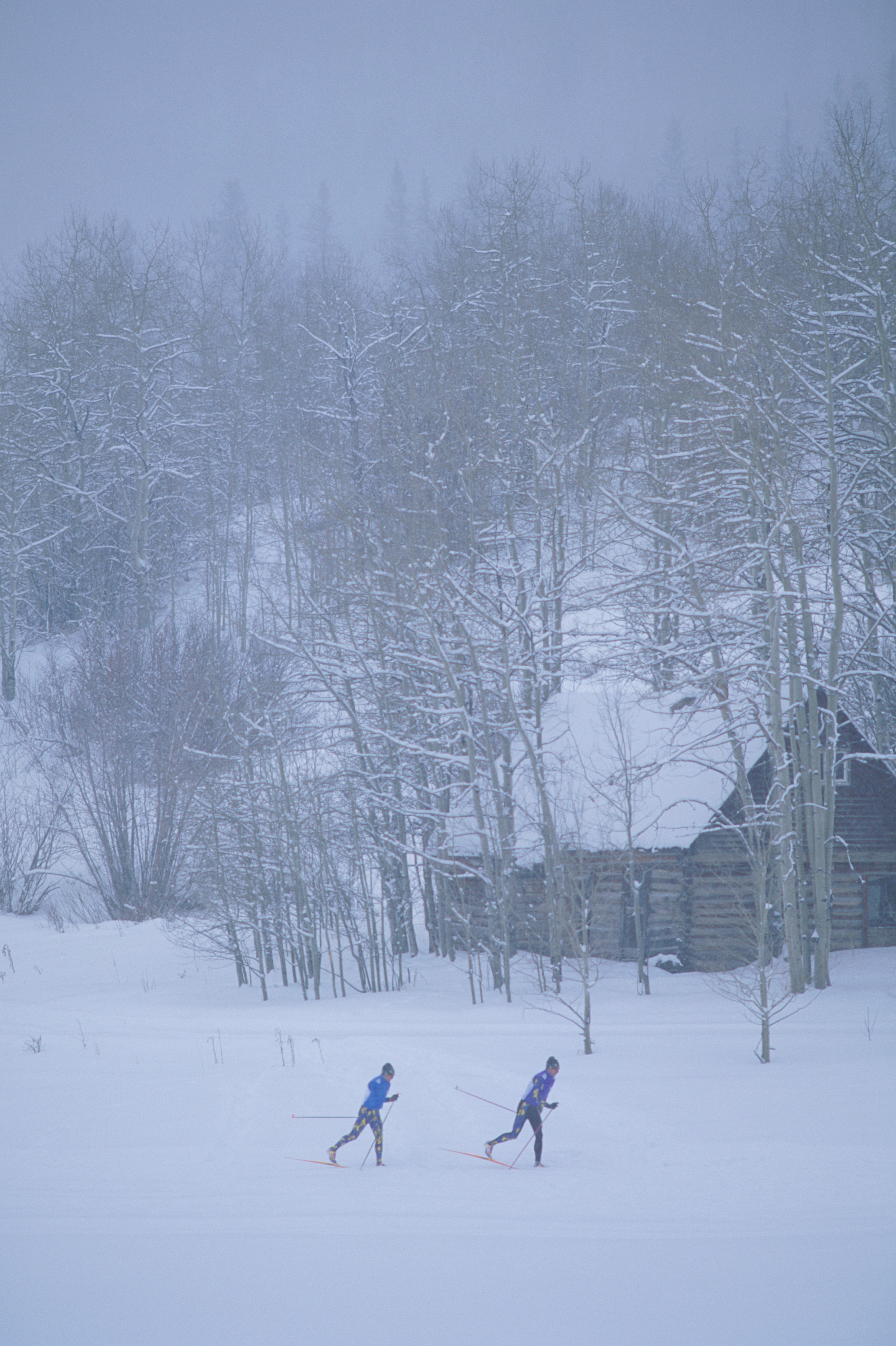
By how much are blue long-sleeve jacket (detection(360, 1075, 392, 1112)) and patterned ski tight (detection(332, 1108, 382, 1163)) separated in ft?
0.10

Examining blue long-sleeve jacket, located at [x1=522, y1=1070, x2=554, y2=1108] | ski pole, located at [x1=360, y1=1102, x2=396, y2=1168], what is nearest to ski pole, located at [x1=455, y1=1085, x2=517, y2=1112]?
ski pole, located at [x1=360, y1=1102, x2=396, y2=1168]

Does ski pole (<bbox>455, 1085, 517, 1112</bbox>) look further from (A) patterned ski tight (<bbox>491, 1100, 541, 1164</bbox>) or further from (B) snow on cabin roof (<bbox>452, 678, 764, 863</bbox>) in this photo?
(B) snow on cabin roof (<bbox>452, 678, 764, 863</bbox>)

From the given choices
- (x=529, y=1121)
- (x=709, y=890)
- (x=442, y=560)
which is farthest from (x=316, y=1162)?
(x=442, y=560)

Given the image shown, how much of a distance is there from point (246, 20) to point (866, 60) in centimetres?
19003

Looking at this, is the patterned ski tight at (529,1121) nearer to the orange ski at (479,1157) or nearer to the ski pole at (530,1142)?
the ski pole at (530,1142)

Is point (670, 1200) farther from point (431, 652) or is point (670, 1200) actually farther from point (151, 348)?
point (151, 348)

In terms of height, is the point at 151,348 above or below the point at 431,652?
above

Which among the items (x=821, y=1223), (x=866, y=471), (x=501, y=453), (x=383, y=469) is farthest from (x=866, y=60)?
(x=821, y=1223)

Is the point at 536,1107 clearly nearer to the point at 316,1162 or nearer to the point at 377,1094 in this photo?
the point at 377,1094

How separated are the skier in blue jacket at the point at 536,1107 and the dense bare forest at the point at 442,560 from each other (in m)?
4.77

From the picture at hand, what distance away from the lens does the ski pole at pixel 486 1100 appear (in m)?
10.4

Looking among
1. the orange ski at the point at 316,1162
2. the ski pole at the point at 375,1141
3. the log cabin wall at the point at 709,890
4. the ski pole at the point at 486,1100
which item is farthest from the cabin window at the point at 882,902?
the orange ski at the point at 316,1162

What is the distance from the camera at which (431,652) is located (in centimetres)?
2114

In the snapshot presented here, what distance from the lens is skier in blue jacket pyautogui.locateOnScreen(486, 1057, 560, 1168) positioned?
8.76 meters
